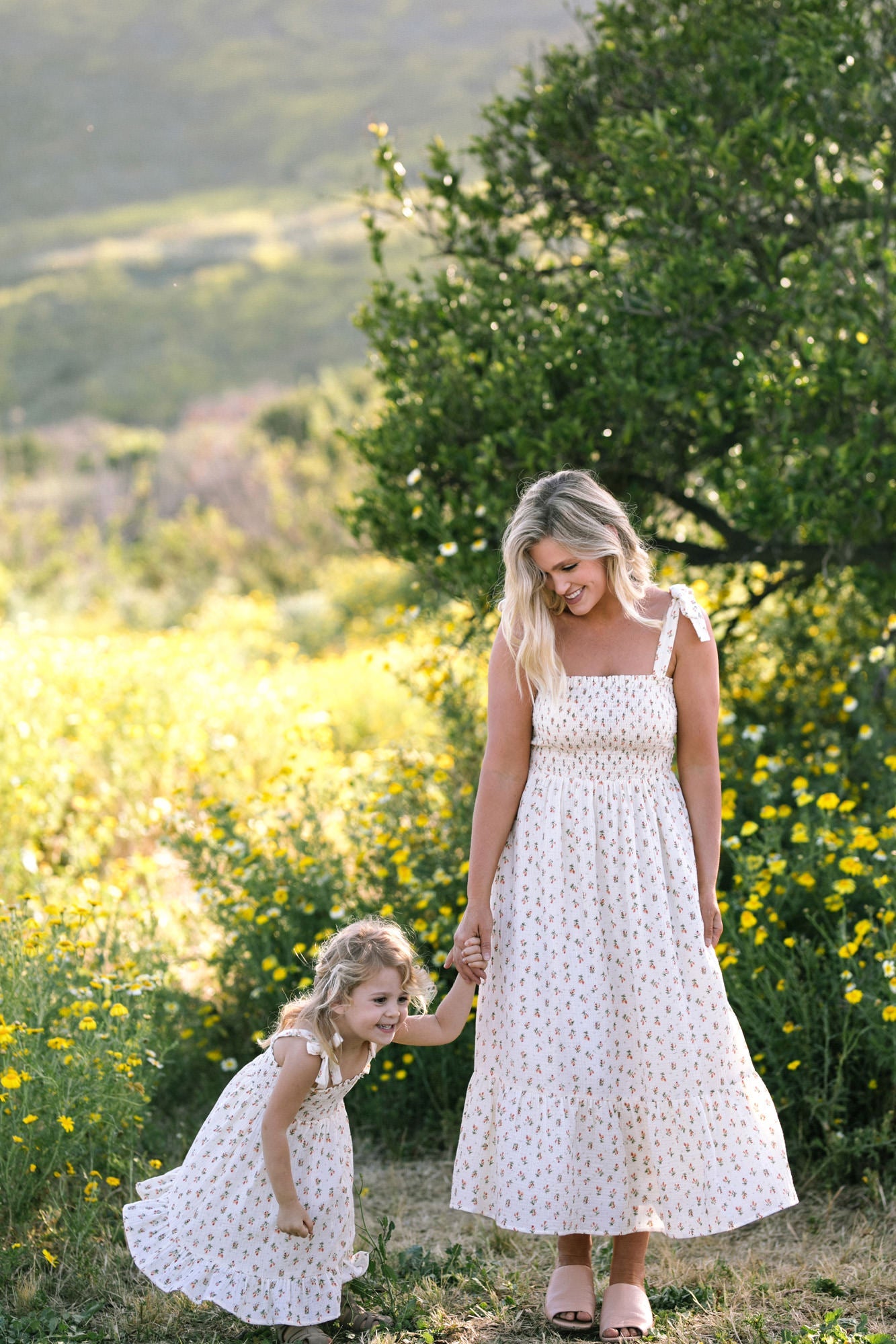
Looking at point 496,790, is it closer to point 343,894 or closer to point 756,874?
point 756,874

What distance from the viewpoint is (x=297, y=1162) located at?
2.67 metres

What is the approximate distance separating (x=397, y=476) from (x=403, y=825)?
1.24 metres

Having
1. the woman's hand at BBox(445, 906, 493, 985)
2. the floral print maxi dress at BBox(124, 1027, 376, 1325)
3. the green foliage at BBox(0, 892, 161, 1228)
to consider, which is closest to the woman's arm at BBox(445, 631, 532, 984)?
the woman's hand at BBox(445, 906, 493, 985)

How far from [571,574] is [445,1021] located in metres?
0.98

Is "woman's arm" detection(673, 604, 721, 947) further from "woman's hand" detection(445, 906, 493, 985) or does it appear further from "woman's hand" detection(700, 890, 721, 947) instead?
"woman's hand" detection(445, 906, 493, 985)

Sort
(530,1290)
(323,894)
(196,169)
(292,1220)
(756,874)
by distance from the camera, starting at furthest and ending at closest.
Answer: (196,169) < (323,894) < (756,874) < (530,1290) < (292,1220)

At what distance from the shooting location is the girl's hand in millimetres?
2559

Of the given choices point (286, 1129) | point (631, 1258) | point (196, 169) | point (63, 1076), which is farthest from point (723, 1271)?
point (196, 169)

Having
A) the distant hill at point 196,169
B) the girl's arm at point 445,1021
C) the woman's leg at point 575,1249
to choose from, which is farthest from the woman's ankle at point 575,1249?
A: the distant hill at point 196,169

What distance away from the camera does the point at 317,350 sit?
39.9m

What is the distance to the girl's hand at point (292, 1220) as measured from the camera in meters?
2.56

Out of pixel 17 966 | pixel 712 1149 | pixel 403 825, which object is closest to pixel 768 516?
pixel 403 825

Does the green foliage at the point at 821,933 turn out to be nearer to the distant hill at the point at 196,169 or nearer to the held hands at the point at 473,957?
the held hands at the point at 473,957

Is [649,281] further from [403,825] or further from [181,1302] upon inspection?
→ [181,1302]
